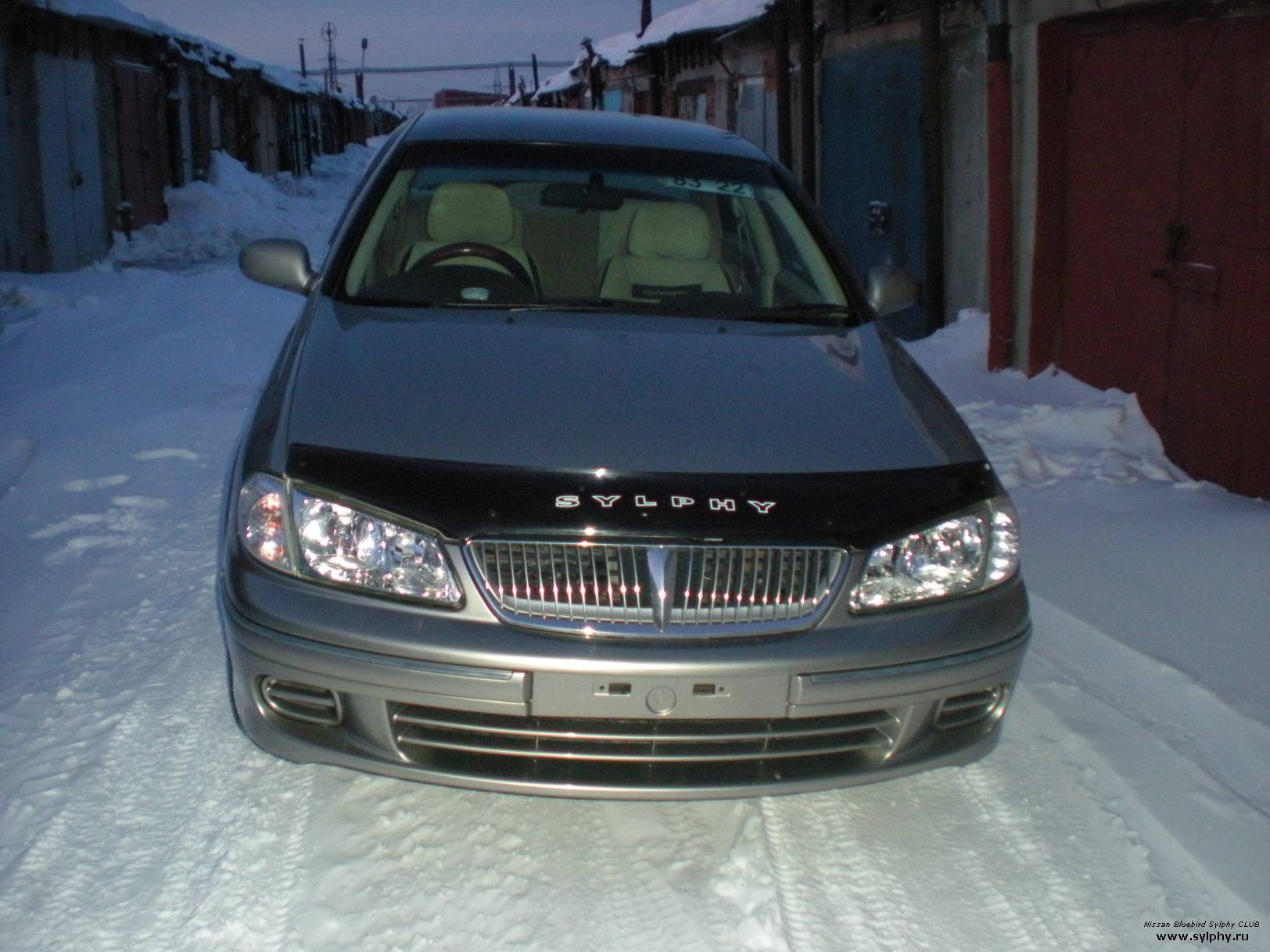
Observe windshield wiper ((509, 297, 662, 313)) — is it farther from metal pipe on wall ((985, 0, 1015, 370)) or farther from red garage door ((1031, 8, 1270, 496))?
metal pipe on wall ((985, 0, 1015, 370))

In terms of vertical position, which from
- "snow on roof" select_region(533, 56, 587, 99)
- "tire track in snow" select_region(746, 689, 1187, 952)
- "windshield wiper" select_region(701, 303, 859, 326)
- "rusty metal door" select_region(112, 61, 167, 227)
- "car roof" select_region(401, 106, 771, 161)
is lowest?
"tire track in snow" select_region(746, 689, 1187, 952)

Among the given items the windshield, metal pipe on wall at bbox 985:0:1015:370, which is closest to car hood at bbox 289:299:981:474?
the windshield

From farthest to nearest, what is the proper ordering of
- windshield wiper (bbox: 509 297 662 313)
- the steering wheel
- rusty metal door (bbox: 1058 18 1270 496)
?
rusty metal door (bbox: 1058 18 1270 496), the steering wheel, windshield wiper (bbox: 509 297 662 313)

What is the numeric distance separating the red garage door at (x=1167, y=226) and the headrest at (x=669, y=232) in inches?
117

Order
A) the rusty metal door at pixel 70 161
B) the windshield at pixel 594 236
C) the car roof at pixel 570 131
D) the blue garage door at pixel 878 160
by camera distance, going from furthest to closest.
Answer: the rusty metal door at pixel 70 161
the blue garage door at pixel 878 160
the car roof at pixel 570 131
the windshield at pixel 594 236

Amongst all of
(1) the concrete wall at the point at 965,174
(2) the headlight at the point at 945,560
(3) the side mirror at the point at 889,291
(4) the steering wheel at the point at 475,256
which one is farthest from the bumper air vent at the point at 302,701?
(1) the concrete wall at the point at 965,174

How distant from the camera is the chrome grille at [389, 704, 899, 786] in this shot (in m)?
2.57

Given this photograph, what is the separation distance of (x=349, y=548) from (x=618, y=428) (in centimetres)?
64

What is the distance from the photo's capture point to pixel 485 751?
102 inches

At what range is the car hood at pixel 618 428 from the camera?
8.45ft

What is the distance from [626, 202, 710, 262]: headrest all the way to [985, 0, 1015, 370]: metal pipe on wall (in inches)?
176

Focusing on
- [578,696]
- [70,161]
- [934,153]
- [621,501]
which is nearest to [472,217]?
[621,501]

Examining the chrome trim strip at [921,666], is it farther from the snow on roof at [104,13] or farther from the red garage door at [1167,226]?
the snow on roof at [104,13]

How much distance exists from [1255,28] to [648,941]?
5.23 metres
